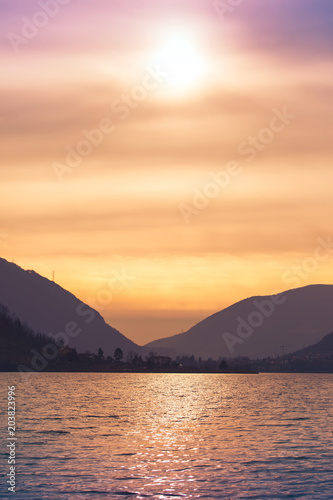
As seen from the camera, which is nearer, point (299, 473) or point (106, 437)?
point (299, 473)

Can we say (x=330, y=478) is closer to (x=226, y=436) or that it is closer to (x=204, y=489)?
(x=204, y=489)

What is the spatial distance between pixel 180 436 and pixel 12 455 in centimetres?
3091

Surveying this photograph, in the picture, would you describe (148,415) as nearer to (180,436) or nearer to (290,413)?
(290,413)

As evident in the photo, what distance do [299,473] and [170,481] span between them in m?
14.4

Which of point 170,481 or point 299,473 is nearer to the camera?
point 170,481

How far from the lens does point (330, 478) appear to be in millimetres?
66500

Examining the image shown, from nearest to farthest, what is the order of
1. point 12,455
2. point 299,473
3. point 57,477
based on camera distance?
point 57,477
point 299,473
point 12,455

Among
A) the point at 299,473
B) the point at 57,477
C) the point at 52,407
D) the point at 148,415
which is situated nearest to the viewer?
the point at 57,477

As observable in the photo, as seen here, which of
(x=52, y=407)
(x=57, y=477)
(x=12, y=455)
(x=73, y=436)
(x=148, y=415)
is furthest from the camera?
(x=52, y=407)

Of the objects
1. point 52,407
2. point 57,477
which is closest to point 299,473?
point 57,477

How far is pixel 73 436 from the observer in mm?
95625

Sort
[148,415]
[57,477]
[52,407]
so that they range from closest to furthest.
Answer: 1. [57,477]
2. [148,415]
3. [52,407]

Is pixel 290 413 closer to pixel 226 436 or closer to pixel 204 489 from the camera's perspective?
pixel 226 436

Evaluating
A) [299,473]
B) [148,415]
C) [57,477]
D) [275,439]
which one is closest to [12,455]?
[57,477]
